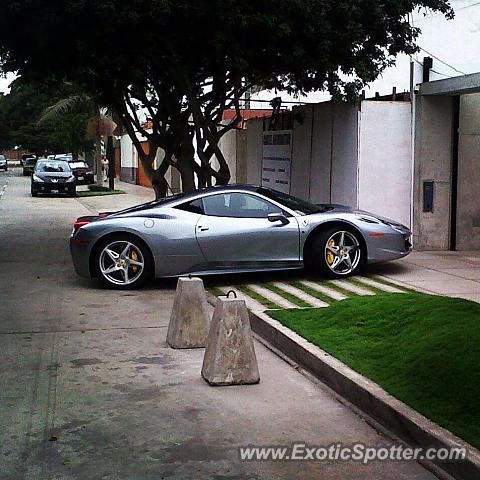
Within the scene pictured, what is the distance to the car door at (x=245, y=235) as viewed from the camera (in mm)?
10938

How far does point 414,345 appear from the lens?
629cm

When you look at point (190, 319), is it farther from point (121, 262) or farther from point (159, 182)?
point (159, 182)

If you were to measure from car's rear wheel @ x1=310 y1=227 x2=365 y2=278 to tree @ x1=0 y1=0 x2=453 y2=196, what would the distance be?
3.91m

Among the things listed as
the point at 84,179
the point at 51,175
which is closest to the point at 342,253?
the point at 51,175

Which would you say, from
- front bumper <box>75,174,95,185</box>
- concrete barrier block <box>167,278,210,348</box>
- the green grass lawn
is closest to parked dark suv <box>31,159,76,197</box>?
front bumper <box>75,174,95,185</box>

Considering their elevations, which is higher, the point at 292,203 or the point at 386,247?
the point at 292,203

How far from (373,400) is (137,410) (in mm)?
1693

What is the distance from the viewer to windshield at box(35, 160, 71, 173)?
37312mm

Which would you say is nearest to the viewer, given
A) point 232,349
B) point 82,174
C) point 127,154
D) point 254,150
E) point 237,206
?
point 232,349

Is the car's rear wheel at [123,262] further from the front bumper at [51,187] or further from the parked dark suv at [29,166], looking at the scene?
the parked dark suv at [29,166]

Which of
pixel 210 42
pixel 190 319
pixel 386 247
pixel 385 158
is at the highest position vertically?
pixel 210 42

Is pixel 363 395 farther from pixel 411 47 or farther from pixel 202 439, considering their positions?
pixel 411 47

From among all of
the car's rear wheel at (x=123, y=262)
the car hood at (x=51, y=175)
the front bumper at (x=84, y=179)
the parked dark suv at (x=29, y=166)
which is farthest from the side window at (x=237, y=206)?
the parked dark suv at (x=29, y=166)

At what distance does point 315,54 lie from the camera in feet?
46.5
